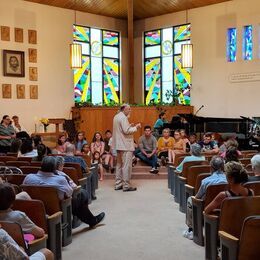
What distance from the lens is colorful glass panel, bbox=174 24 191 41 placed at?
47.4ft

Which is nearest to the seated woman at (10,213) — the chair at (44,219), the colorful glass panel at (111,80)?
the chair at (44,219)

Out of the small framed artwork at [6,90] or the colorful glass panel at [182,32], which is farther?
the colorful glass panel at [182,32]

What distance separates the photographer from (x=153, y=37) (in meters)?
15.6

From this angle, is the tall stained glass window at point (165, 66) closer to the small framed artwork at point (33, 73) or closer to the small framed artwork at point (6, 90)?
the small framed artwork at point (33, 73)

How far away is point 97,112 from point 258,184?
33.4 feet

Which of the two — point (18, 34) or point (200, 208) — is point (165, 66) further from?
point (200, 208)

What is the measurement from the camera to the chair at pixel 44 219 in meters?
3.46

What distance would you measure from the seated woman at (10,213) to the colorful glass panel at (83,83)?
11.4m

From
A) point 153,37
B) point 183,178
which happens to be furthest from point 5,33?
point 183,178

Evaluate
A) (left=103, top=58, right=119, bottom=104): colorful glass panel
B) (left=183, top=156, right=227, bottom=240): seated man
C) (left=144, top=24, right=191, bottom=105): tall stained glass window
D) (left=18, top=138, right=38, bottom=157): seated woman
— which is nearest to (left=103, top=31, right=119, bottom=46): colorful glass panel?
(left=103, top=58, right=119, bottom=104): colorful glass panel

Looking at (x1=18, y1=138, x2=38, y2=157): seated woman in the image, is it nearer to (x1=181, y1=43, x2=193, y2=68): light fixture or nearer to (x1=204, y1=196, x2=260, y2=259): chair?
(x1=204, y1=196, x2=260, y2=259): chair

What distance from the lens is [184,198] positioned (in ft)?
19.1

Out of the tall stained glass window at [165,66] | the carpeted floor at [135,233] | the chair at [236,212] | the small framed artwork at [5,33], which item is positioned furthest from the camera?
the tall stained glass window at [165,66]

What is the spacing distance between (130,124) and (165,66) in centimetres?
800
